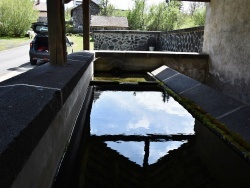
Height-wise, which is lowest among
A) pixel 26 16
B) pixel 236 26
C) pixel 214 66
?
pixel 214 66

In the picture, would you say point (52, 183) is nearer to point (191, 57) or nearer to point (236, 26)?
point (236, 26)

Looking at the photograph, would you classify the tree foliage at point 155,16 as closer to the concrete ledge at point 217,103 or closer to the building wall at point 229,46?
the building wall at point 229,46

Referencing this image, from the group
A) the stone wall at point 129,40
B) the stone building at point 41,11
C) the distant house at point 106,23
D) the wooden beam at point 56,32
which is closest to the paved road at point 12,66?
the wooden beam at point 56,32

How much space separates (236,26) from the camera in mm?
6090

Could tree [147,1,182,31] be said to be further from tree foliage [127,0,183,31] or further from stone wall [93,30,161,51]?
stone wall [93,30,161,51]

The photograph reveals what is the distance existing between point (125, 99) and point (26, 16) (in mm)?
35657

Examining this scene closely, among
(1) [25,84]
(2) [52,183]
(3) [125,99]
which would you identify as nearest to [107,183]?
(2) [52,183]

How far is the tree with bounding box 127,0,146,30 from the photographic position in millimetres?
43478

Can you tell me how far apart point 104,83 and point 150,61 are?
276 centimetres

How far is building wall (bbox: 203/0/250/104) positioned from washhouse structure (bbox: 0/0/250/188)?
23 mm

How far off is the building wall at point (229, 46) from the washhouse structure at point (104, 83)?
2cm

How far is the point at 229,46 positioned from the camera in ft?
21.2

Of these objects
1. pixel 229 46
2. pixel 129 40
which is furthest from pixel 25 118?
pixel 129 40

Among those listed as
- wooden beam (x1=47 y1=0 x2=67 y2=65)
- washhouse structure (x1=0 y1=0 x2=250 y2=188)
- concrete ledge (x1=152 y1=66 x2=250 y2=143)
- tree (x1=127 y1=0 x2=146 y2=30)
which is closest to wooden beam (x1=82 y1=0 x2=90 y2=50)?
washhouse structure (x1=0 y1=0 x2=250 y2=188)
